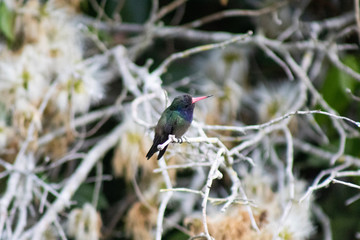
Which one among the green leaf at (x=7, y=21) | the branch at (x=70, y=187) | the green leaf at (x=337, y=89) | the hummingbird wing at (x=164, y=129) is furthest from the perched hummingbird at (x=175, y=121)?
the green leaf at (x=337, y=89)

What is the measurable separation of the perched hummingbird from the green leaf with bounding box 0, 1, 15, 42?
72.5 inches

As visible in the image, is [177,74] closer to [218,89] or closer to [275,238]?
[218,89]

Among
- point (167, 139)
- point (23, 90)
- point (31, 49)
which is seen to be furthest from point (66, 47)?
point (167, 139)

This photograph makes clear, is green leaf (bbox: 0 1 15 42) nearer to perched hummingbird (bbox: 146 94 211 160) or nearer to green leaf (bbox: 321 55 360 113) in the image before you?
perched hummingbird (bbox: 146 94 211 160)

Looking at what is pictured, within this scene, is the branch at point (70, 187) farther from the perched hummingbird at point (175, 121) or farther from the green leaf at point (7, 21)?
the perched hummingbird at point (175, 121)

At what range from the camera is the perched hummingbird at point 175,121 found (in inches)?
81.8

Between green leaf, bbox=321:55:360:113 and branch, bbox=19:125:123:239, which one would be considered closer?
branch, bbox=19:125:123:239

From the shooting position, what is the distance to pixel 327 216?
4.44 m

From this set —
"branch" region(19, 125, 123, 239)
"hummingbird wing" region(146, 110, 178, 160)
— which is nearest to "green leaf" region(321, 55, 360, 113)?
"branch" region(19, 125, 123, 239)

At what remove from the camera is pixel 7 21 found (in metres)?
3.70

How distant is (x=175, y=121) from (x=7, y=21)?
6.48ft

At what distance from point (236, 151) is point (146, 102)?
76 cm

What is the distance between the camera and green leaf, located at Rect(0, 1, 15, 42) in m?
3.65

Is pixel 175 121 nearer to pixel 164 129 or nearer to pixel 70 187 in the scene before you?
pixel 164 129
